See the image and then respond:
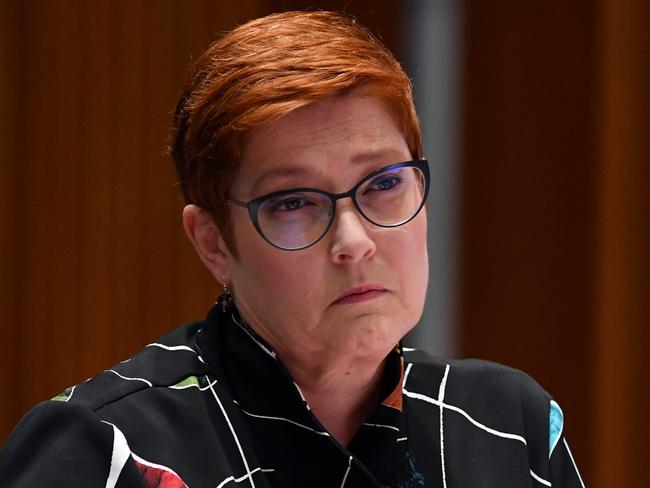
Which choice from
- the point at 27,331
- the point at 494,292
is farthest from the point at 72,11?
the point at 494,292

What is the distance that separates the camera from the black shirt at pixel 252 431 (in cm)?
132

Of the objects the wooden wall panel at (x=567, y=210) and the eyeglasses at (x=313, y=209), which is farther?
the wooden wall panel at (x=567, y=210)

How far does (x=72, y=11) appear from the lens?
2.58 meters

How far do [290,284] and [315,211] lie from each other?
0.10 metres

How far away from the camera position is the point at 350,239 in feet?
4.63

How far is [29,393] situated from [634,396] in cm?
138

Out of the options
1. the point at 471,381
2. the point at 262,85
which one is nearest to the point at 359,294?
the point at 262,85

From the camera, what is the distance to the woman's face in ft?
4.69

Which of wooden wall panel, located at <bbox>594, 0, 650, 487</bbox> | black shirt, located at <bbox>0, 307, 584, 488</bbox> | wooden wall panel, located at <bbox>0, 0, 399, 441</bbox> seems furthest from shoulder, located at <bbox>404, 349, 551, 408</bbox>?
wooden wall panel, located at <bbox>0, 0, 399, 441</bbox>

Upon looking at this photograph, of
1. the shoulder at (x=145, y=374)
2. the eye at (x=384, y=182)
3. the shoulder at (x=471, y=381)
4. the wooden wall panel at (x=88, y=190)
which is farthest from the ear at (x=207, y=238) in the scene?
the wooden wall panel at (x=88, y=190)

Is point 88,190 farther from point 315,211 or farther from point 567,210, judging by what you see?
point 315,211

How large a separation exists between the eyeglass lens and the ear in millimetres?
124

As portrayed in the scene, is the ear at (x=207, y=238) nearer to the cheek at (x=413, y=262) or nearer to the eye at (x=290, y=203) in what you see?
the eye at (x=290, y=203)

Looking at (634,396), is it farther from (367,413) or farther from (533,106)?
(367,413)
